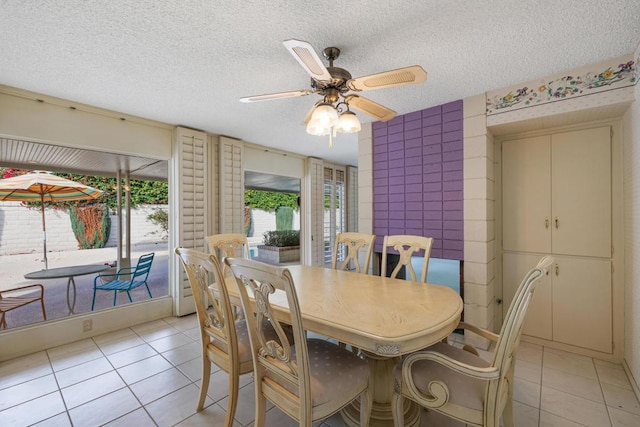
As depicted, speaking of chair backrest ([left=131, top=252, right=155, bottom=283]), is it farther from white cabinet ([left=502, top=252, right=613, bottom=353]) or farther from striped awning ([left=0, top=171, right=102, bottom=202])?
white cabinet ([left=502, top=252, right=613, bottom=353])

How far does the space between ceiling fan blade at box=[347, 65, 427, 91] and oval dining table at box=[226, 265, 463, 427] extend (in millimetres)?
1201

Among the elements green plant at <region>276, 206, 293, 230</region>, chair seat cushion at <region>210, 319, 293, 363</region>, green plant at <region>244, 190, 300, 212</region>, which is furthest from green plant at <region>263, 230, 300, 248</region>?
chair seat cushion at <region>210, 319, 293, 363</region>

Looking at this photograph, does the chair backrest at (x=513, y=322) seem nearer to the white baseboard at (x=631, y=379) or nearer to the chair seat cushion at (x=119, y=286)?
the white baseboard at (x=631, y=379)

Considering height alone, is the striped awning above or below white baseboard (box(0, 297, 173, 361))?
above

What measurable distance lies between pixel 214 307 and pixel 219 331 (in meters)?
0.17

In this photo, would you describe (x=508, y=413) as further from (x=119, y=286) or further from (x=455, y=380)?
(x=119, y=286)

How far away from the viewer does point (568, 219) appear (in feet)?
8.18

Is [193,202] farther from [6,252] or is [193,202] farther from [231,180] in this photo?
[6,252]

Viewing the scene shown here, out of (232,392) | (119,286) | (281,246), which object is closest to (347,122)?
(232,392)

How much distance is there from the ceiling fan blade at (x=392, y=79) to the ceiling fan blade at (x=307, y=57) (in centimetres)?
18

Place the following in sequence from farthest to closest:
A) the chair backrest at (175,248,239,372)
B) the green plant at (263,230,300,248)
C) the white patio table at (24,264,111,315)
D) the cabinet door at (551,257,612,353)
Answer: the green plant at (263,230,300,248) < the white patio table at (24,264,111,315) < the cabinet door at (551,257,612,353) < the chair backrest at (175,248,239,372)

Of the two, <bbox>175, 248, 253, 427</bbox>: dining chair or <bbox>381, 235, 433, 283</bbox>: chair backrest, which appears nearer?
<bbox>175, 248, 253, 427</bbox>: dining chair

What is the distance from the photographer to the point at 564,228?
2510 millimetres

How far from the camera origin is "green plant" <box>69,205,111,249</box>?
3635 millimetres
